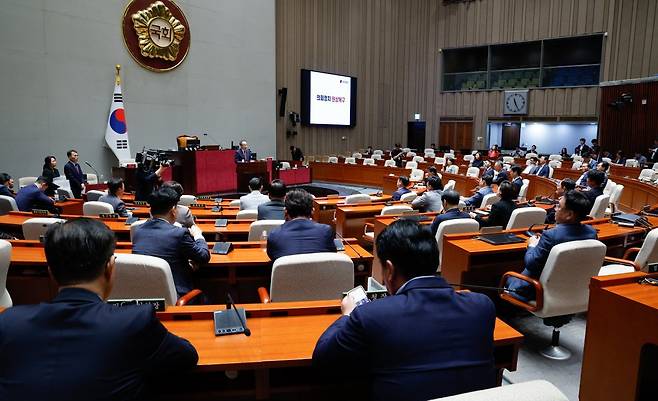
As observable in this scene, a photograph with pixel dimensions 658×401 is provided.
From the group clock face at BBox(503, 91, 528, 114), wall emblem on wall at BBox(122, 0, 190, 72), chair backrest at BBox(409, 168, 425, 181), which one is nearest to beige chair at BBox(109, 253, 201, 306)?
chair backrest at BBox(409, 168, 425, 181)

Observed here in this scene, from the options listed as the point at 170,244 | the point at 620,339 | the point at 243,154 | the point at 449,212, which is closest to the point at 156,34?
the point at 243,154

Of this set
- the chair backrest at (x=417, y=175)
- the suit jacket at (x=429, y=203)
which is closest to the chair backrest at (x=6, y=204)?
the suit jacket at (x=429, y=203)

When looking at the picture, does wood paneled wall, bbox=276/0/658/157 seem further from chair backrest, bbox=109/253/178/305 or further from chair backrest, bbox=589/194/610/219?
chair backrest, bbox=109/253/178/305

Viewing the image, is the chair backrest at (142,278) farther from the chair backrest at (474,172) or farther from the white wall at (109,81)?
the chair backrest at (474,172)

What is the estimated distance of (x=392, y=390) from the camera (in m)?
1.38

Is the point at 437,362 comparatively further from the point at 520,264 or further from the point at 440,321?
the point at 520,264

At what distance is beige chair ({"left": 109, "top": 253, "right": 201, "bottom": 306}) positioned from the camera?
2.36 metres

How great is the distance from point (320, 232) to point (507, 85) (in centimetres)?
1711

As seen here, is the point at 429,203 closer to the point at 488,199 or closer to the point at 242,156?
the point at 488,199

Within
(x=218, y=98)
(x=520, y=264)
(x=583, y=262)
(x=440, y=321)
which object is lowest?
(x=520, y=264)

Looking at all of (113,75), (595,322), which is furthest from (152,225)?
(113,75)

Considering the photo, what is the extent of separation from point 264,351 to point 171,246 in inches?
54.9

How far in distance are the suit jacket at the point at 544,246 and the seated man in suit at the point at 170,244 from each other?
215 centimetres

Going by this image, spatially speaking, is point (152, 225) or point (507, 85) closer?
point (152, 225)
